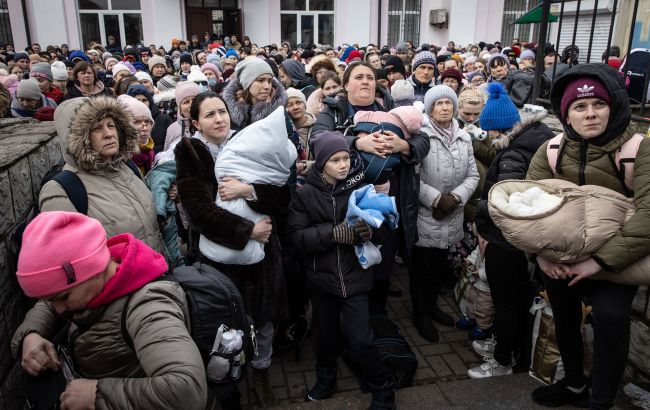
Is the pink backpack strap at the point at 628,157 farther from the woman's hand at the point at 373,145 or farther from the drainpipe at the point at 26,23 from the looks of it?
the drainpipe at the point at 26,23

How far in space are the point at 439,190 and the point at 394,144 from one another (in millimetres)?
757

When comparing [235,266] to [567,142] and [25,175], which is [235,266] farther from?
[567,142]

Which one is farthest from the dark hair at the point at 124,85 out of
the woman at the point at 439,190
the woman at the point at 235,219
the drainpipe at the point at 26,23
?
the drainpipe at the point at 26,23

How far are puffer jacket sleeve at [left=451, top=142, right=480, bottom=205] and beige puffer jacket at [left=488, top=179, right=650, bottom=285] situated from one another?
148 centimetres

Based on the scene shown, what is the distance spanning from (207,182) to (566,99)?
2.12 metres

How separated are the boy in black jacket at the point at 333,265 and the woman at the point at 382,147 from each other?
40cm

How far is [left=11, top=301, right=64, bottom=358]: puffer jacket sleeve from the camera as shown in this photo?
75.6 inches

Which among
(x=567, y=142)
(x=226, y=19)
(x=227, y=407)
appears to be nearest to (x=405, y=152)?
(x=567, y=142)

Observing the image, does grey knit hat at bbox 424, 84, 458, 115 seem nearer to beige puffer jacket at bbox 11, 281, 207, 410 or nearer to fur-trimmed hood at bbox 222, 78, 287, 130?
fur-trimmed hood at bbox 222, 78, 287, 130

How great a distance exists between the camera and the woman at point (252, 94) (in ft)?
13.2

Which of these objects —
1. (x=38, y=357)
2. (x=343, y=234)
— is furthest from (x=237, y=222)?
(x=38, y=357)

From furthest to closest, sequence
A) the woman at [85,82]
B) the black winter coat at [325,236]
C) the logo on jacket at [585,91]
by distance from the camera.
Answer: the woman at [85,82] → the black winter coat at [325,236] → the logo on jacket at [585,91]

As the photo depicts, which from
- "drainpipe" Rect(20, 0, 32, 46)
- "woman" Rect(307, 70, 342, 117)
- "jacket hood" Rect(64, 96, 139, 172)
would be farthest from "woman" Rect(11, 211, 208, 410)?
"drainpipe" Rect(20, 0, 32, 46)

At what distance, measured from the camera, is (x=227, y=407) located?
2.89 m
